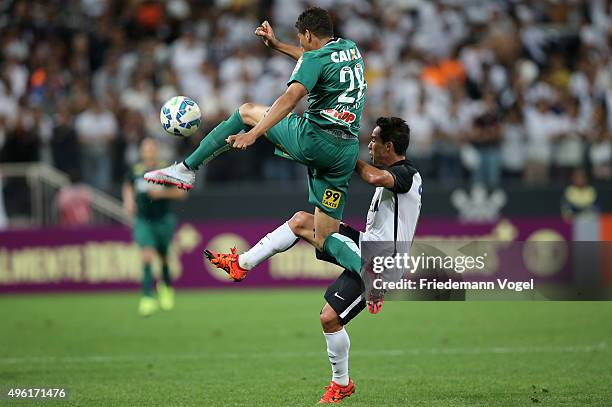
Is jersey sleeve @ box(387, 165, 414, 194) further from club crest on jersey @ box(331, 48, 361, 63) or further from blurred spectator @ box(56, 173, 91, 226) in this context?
blurred spectator @ box(56, 173, 91, 226)

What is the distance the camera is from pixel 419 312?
53.0 feet

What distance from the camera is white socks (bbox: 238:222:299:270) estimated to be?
9039 millimetres

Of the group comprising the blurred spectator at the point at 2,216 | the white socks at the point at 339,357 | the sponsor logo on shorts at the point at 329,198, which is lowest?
the white socks at the point at 339,357

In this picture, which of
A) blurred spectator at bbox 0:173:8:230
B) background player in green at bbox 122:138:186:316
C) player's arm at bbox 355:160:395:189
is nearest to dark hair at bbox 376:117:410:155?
player's arm at bbox 355:160:395:189

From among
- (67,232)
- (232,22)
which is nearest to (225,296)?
(67,232)

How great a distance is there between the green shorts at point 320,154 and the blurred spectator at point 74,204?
11.0 metres

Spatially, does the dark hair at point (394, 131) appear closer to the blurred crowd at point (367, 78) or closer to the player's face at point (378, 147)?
the player's face at point (378, 147)

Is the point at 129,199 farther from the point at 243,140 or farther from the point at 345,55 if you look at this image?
the point at 243,140

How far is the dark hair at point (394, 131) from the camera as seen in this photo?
340 inches

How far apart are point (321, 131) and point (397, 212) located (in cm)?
91

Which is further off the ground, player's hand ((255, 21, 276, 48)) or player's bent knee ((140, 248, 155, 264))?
player's hand ((255, 21, 276, 48))

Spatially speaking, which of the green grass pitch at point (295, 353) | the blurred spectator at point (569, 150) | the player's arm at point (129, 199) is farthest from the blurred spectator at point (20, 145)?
the blurred spectator at point (569, 150)

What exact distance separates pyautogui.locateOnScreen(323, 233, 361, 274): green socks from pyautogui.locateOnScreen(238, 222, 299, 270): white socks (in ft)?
1.32

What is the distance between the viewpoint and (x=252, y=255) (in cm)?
907
